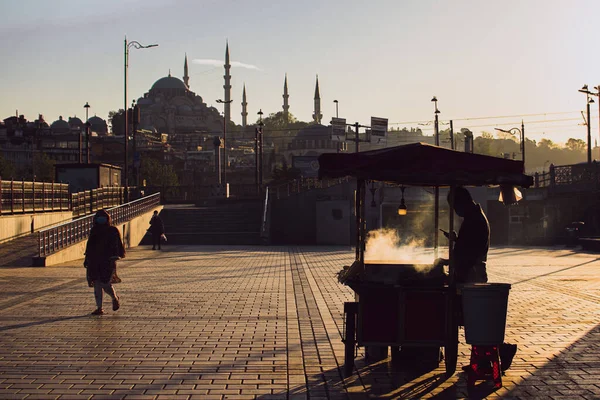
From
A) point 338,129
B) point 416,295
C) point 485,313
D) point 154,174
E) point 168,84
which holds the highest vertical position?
point 168,84

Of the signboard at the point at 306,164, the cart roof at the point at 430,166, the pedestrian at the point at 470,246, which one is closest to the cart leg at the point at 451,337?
the pedestrian at the point at 470,246

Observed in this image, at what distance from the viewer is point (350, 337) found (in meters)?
7.09

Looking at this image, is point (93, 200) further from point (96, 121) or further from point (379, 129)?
point (96, 121)

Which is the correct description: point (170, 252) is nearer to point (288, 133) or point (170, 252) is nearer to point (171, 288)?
point (171, 288)

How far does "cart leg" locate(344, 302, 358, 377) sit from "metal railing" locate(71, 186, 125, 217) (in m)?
25.7

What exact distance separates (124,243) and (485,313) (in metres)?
24.5

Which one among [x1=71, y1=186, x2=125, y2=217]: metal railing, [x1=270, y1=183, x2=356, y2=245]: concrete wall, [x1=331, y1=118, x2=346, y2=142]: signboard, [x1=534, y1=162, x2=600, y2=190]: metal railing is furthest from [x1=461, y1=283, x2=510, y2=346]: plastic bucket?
[x1=331, y1=118, x2=346, y2=142]: signboard

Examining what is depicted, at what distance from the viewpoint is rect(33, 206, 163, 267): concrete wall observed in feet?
65.3

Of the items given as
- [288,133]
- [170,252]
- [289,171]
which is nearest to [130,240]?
A: [170,252]

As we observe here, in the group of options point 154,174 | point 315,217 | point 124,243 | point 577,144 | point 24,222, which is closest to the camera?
point 24,222

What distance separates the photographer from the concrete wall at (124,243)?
19914 mm

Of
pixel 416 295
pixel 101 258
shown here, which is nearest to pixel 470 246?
pixel 416 295

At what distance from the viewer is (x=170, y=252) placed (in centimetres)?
2669

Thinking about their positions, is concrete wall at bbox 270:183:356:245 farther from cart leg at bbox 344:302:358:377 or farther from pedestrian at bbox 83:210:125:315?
cart leg at bbox 344:302:358:377
